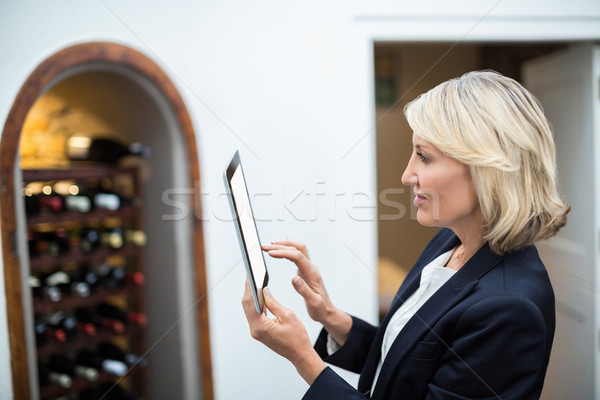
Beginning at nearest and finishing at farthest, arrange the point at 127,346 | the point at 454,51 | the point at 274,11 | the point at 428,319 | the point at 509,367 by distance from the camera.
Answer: the point at 509,367
the point at 428,319
the point at 274,11
the point at 127,346
the point at 454,51

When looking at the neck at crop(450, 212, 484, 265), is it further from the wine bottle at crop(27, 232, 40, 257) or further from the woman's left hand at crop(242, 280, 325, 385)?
the wine bottle at crop(27, 232, 40, 257)

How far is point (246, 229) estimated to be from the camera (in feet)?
2.99

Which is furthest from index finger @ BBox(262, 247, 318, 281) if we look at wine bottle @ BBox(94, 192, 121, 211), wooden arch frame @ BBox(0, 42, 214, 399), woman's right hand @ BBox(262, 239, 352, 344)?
wine bottle @ BBox(94, 192, 121, 211)

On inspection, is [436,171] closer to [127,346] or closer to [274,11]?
[274,11]

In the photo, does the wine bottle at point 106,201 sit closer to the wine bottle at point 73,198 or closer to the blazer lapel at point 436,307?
the wine bottle at point 73,198

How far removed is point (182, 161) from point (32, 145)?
76cm

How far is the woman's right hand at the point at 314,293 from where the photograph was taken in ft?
3.42

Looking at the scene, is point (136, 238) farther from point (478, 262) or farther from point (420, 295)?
point (478, 262)

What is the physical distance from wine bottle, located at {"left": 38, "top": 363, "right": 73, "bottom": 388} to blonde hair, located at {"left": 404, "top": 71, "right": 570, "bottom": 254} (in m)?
1.64

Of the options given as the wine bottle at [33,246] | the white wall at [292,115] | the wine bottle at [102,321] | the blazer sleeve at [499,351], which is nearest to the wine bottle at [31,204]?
the wine bottle at [33,246]

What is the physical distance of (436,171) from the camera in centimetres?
88

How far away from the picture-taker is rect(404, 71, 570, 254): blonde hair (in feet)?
2.66

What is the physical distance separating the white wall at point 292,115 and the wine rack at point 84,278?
16.8 inches

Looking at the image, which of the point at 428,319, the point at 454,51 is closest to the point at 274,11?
the point at 428,319
